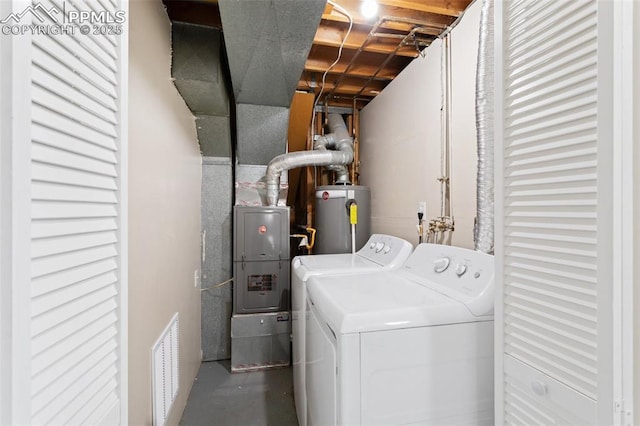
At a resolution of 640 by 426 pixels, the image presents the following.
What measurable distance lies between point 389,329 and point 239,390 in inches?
69.0

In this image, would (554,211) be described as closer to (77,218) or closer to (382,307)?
(382,307)

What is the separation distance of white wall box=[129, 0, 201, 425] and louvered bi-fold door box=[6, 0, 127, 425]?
46cm

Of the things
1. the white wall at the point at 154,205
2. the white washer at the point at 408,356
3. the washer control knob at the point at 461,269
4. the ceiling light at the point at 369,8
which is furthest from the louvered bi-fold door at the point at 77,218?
the ceiling light at the point at 369,8

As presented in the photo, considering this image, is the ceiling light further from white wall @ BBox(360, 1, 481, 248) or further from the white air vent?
the white air vent

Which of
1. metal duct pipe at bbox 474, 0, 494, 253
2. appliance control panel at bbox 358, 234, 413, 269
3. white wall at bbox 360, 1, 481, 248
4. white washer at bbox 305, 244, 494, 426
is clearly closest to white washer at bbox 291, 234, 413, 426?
appliance control panel at bbox 358, 234, 413, 269

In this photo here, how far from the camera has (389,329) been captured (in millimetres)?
1029

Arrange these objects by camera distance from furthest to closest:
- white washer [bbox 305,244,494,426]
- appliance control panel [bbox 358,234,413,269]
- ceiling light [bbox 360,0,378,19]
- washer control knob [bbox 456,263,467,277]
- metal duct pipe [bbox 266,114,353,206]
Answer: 1. metal duct pipe [bbox 266,114,353,206]
2. appliance control panel [bbox 358,234,413,269]
3. ceiling light [bbox 360,0,378,19]
4. washer control knob [bbox 456,263,467,277]
5. white washer [bbox 305,244,494,426]

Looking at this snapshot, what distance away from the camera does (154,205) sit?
4.64 ft

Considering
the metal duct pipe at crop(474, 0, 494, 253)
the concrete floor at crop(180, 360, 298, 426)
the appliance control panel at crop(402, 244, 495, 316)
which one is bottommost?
the concrete floor at crop(180, 360, 298, 426)

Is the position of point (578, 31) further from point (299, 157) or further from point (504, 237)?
point (299, 157)

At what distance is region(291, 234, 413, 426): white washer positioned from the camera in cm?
171

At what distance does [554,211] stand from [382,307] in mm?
630

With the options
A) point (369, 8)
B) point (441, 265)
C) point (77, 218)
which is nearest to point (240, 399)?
point (441, 265)

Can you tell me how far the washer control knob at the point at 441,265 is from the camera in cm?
145
